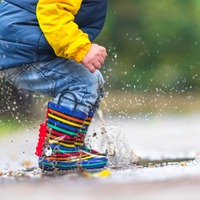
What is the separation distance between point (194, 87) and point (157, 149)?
334 inches

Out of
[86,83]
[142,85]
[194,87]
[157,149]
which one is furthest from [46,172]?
[194,87]

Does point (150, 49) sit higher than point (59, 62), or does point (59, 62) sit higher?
point (150, 49)

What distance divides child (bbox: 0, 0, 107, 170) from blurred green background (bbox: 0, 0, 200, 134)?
27.3ft

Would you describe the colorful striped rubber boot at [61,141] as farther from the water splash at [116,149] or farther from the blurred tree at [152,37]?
the blurred tree at [152,37]

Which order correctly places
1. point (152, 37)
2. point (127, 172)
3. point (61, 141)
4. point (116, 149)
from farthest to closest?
point (152, 37) → point (116, 149) → point (61, 141) → point (127, 172)

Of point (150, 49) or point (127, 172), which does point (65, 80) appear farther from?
point (150, 49)

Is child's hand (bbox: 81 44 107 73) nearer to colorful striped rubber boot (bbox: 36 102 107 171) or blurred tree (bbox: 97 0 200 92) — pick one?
colorful striped rubber boot (bbox: 36 102 107 171)

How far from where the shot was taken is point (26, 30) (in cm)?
486

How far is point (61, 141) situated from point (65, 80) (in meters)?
0.33

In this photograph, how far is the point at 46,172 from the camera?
16.0 feet

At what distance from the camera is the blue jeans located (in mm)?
4848

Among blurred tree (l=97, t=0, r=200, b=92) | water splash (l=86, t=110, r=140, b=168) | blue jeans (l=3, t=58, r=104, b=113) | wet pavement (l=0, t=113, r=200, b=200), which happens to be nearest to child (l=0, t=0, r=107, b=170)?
blue jeans (l=3, t=58, r=104, b=113)

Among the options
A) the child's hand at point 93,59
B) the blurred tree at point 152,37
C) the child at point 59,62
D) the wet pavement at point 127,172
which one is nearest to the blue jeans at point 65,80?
the child at point 59,62

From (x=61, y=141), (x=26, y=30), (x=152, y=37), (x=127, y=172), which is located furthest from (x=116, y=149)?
(x=152, y=37)
